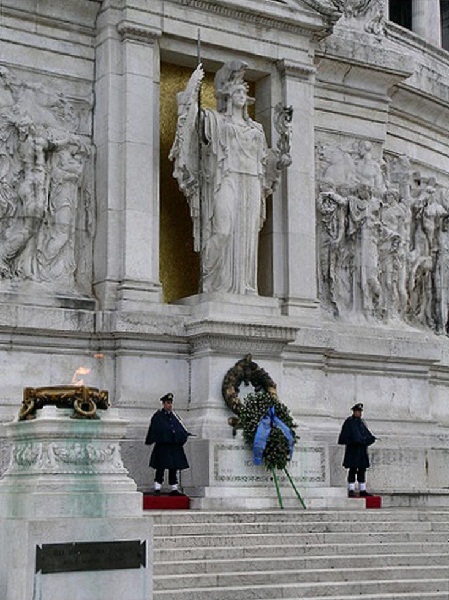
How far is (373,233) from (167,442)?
8365 mm

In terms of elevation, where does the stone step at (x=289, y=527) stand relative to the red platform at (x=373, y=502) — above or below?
below

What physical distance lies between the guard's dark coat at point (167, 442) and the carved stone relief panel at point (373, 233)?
665 centimetres

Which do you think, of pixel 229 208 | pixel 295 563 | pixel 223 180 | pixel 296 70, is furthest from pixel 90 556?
pixel 296 70

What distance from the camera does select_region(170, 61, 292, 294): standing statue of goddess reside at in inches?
960

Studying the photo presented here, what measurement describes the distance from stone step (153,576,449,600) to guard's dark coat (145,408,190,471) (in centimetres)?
495

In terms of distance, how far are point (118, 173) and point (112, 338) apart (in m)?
3.20

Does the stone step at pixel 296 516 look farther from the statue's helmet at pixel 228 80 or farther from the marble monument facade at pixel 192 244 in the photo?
the statue's helmet at pixel 228 80

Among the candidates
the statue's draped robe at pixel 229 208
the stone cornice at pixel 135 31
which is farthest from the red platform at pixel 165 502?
the stone cornice at pixel 135 31

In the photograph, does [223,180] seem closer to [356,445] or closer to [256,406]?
[256,406]

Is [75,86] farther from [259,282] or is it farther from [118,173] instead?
[259,282]

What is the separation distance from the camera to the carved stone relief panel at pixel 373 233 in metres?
27.5

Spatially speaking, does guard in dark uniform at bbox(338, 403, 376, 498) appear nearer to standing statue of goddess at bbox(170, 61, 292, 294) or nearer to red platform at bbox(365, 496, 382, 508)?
Result: red platform at bbox(365, 496, 382, 508)

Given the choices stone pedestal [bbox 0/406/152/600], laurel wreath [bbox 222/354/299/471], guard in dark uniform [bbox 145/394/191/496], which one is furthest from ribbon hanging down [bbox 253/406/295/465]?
stone pedestal [bbox 0/406/152/600]

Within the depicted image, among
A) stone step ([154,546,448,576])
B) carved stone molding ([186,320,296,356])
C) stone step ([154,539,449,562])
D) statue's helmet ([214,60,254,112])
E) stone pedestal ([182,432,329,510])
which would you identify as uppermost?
statue's helmet ([214,60,254,112])
